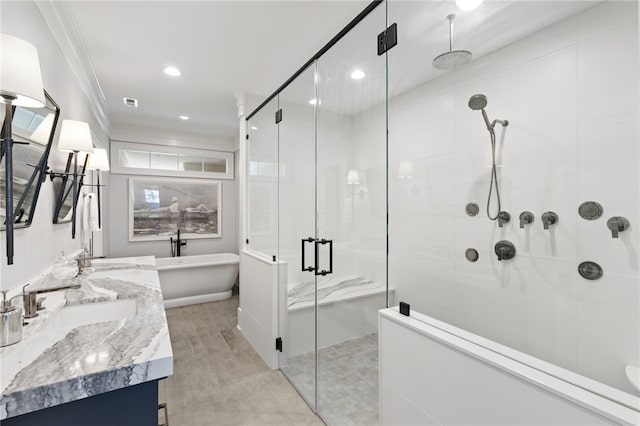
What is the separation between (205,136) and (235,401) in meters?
4.48

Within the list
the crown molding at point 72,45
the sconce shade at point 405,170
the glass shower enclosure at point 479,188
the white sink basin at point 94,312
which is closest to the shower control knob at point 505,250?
the glass shower enclosure at point 479,188

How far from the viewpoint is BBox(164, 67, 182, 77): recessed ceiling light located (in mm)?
2862

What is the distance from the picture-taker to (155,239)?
4.92m

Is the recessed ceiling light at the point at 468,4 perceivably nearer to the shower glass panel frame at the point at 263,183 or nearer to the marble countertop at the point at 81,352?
the shower glass panel frame at the point at 263,183

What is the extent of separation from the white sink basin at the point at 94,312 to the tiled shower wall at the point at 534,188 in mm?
1484

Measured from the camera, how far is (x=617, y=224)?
1.25 meters

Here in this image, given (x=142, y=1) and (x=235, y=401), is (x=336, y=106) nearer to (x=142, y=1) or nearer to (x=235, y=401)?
(x=142, y=1)

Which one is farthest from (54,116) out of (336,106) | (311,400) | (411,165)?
(311,400)

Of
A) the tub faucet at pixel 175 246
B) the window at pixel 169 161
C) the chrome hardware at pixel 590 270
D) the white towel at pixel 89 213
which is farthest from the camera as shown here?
the tub faucet at pixel 175 246

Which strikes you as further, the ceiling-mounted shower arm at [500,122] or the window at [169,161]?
the window at [169,161]

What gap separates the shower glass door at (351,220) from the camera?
5.52ft

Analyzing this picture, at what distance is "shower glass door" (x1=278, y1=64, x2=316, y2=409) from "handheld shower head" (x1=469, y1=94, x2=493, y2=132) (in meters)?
1.14

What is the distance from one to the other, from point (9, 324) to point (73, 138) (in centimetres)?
134

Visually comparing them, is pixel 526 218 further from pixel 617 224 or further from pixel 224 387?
pixel 224 387
